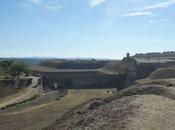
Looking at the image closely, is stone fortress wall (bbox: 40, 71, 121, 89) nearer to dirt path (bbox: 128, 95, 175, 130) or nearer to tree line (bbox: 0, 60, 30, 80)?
tree line (bbox: 0, 60, 30, 80)

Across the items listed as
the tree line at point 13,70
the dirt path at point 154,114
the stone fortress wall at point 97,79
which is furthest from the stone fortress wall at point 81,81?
the dirt path at point 154,114

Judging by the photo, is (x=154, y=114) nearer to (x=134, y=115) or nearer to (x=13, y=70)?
(x=134, y=115)

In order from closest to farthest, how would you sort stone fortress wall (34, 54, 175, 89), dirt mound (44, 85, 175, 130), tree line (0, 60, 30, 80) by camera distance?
dirt mound (44, 85, 175, 130) < stone fortress wall (34, 54, 175, 89) < tree line (0, 60, 30, 80)

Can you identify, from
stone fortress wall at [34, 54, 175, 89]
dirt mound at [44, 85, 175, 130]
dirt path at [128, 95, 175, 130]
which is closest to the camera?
dirt path at [128, 95, 175, 130]

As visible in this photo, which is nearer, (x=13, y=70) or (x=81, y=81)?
(x=81, y=81)

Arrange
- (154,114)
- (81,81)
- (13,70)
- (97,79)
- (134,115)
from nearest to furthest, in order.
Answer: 1. (134,115)
2. (154,114)
3. (97,79)
4. (81,81)
5. (13,70)

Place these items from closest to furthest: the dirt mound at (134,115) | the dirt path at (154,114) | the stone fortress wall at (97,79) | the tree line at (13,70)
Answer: the dirt path at (154,114) < the dirt mound at (134,115) < the stone fortress wall at (97,79) < the tree line at (13,70)

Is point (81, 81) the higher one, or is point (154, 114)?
point (154, 114)

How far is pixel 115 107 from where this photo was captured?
24.0 meters

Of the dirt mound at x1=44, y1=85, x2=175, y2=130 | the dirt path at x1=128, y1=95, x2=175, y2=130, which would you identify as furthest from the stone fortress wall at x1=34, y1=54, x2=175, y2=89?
the dirt path at x1=128, y1=95, x2=175, y2=130

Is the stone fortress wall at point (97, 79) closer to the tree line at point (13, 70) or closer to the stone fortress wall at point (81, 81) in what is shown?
the stone fortress wall at point (81, 81)

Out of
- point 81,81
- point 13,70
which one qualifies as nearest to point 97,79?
point 81,81

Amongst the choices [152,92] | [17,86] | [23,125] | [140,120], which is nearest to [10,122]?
[23,125]

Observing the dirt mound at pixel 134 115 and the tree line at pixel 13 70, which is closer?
the dirt mound at pixel 134 115
